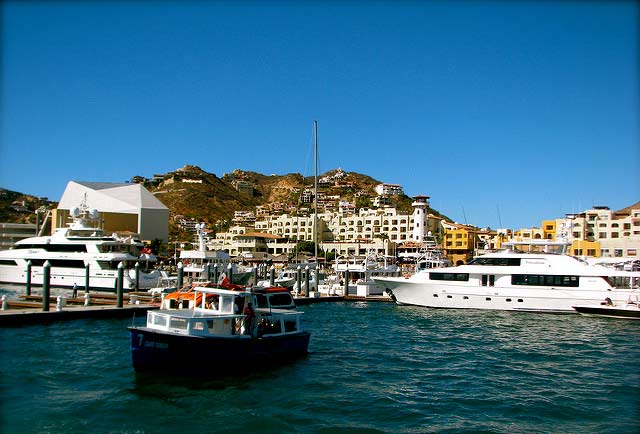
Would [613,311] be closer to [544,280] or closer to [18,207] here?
[544,280]

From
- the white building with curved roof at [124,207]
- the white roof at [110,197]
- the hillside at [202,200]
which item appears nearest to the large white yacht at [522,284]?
the white building with curved roof at [124,207]

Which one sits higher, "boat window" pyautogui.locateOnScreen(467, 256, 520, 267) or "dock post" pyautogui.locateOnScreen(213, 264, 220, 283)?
"boat window" pyautogui.locateOnScreen(467, 256, 520, 267)

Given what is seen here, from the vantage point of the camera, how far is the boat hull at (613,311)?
35.5 metres

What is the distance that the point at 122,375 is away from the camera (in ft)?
61.8

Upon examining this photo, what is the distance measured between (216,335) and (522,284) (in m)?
27.1

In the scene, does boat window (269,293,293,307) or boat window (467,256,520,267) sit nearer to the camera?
boat window (269,293,293,307)

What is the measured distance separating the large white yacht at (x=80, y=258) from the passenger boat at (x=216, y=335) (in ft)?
105

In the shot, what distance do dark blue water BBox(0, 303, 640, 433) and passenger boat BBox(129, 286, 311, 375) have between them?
1.74ft

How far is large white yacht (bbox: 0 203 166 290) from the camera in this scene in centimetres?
5194

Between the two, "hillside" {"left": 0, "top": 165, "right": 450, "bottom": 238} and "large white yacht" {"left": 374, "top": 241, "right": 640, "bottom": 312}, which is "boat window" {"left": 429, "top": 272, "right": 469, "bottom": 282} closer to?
"large white yacht" {"left": 374, "top": 241, "right": 640, "bottom": 312}

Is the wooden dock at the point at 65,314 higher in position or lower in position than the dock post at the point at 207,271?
lower

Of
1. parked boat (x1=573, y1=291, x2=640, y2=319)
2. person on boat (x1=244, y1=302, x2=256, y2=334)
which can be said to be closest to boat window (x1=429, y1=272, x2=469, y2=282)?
parked boat (x1=573, y1=291, x2=640, y2=319)

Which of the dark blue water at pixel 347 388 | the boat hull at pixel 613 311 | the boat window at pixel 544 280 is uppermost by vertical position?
the boat window at pixel 544 280

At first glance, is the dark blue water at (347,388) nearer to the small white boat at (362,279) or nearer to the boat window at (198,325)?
the boat window at (198,325)
